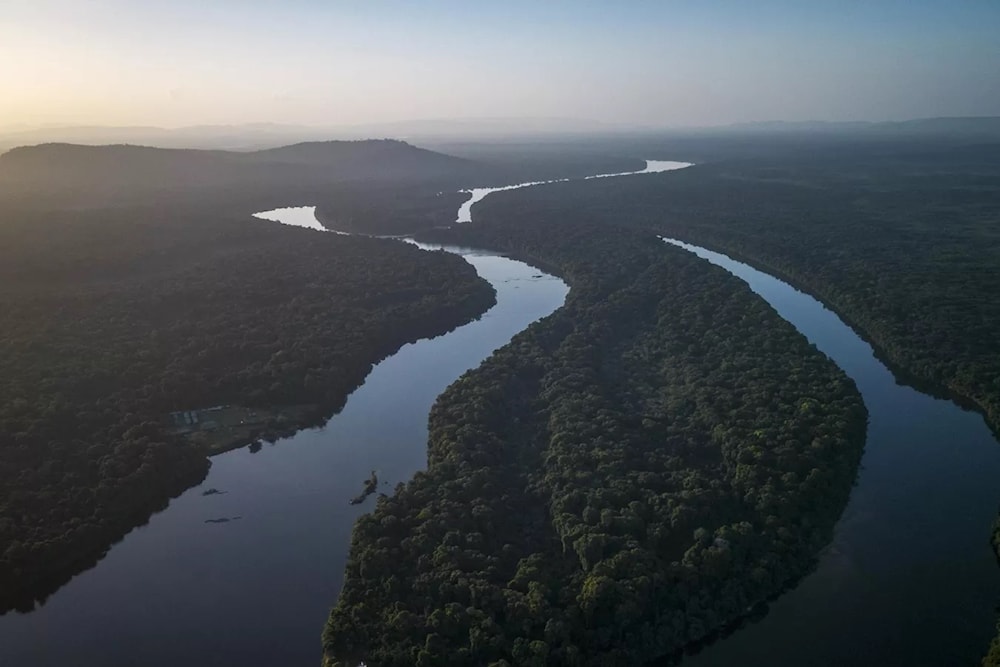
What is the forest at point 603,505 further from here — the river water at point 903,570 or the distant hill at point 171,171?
the distant hill at point 171,171

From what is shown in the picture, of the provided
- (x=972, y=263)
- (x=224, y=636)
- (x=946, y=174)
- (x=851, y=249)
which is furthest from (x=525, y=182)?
(x=224, y=636)

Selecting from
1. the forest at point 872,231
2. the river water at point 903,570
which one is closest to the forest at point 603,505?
the river water at point 903,570

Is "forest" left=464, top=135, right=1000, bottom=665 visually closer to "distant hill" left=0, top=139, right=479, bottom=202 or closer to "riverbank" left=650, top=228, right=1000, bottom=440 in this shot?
"riverbank" left=650, top=228, right=1000, bottom=440

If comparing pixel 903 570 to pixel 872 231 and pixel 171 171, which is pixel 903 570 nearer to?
pixel 872 231

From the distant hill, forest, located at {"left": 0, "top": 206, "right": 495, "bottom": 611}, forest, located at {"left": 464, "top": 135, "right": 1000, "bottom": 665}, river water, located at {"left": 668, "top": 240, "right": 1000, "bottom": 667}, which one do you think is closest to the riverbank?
forest, located at {"left": 464, "top": 135, "right": 1000, "bottom": 665}

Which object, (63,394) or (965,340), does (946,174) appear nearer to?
(965,340)

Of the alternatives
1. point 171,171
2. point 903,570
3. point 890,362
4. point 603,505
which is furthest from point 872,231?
point 171,171
